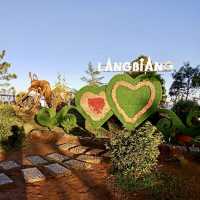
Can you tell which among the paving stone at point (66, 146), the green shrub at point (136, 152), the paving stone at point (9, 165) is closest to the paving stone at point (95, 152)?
the paving stone at point (66, 146)

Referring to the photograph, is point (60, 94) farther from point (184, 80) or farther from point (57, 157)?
point (184, 80)

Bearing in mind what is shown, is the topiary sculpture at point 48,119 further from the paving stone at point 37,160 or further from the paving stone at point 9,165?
the paving stone at point 9,165

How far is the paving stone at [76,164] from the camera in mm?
8310

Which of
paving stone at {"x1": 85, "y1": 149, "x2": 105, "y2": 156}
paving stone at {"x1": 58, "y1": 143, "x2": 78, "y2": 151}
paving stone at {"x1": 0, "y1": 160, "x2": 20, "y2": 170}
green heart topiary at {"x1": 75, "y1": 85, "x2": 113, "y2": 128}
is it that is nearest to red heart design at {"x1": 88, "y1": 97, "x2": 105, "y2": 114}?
green heart topiary at {"x1": 75, "y1": 85, "x2": 113, "y2": 128}

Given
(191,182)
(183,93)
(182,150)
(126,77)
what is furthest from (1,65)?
(183,93)

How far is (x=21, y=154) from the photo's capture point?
1005cm

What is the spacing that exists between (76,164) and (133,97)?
4.04m

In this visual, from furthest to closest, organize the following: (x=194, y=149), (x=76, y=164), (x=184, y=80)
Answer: (x=184, y=80) < (x=194, y=149) < (x=76, y=164)

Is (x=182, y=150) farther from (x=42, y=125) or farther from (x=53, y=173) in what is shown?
(x=42, y=125)

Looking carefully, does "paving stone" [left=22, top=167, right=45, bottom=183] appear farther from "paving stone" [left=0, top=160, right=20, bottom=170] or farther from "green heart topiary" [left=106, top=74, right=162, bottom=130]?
"green heart topiary" [left=106, top=74, right=162, bottom=130]

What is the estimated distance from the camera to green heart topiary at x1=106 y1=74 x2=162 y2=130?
11.3 meters

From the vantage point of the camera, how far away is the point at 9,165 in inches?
337

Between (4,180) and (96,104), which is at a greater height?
(96,104)

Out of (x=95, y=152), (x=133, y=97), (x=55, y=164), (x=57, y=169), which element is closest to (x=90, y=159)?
(x=95, y=152)
